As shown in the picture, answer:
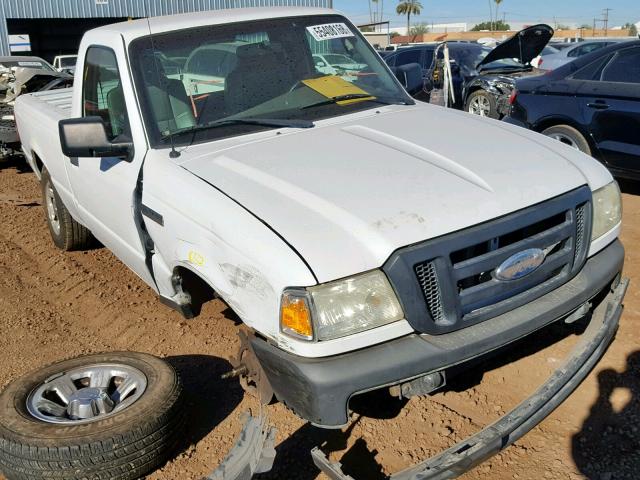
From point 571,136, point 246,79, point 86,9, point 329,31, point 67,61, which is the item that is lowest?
point 571,136

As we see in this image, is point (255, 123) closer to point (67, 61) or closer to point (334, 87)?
point (334, 87)

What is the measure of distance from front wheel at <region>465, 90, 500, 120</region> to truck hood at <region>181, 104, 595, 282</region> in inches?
344

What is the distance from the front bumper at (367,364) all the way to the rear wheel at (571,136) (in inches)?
192

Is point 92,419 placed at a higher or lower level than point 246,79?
lower

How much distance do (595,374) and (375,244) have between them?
6.15ft

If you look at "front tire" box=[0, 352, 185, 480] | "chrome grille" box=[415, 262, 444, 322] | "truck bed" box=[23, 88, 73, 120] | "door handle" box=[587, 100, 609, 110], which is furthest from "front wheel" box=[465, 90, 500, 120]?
"chrome grille" box=[415, 262, 444, 322]

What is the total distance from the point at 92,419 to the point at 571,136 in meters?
5.97

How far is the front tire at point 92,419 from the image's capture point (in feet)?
9.18

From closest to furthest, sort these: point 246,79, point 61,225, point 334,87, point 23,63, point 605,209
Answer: point 605,209, point 246,79, point 334,87, point 61,225, point 23,63

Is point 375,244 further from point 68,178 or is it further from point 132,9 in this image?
point 132,9

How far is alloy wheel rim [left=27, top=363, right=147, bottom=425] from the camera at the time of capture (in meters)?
3.12

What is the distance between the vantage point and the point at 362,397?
8.94 ft

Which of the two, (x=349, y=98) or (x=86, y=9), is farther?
(x=86, y=9)

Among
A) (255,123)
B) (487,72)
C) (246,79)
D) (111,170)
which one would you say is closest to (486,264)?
(255,123)
